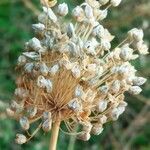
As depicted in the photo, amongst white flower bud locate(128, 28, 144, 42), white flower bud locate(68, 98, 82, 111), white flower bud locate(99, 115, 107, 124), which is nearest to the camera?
white flower bud locate(68, 98, 82, 111)

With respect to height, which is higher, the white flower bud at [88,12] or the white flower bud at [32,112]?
the white flower bud at [88,12]

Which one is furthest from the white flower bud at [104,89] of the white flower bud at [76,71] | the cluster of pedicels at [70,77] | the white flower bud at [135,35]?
the white flower bud at [135,35]

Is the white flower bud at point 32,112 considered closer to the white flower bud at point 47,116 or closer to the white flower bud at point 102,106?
the white flower bud at point 47,116

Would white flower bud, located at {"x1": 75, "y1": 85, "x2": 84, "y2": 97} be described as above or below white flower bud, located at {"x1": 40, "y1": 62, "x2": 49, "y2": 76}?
below

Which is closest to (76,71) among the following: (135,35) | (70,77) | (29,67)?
(70,77)

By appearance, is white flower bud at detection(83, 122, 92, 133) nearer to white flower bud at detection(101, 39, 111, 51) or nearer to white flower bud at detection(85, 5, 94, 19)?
white flower bud at detection(101, 39, 111, 51)

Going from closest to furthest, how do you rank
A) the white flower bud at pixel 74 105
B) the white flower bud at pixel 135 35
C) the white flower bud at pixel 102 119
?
the white flower bud at pixel 74 105 → the white flower bud at pixel 102 119 → the white flower bud at pixel 135 35

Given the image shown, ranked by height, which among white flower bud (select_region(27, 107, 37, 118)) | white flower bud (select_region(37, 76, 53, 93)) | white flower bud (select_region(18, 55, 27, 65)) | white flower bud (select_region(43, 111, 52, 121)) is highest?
white flower bud (select_region(18, 55, 27, 65))

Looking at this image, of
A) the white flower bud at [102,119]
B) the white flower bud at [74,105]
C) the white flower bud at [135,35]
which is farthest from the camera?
the white flower bud at [135,35]

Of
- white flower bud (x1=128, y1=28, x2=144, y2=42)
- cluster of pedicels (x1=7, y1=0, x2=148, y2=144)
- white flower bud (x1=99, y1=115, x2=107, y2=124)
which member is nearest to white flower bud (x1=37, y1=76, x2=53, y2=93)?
cluster of pedicels (x1=7, y1=0, x2=148, y2=144)
